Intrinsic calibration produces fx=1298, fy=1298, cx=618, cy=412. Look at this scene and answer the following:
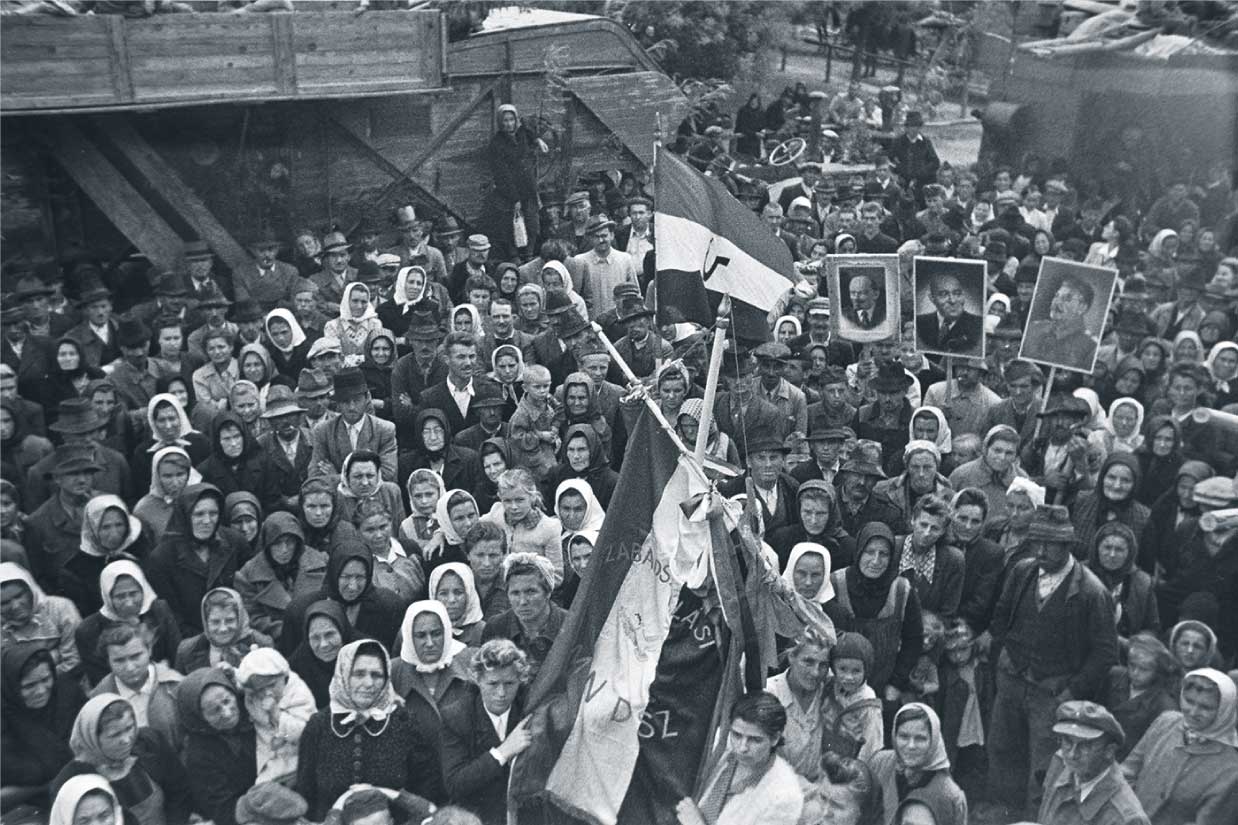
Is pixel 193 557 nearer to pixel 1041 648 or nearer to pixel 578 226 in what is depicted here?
pixel 1041 648

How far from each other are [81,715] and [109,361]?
5.37m

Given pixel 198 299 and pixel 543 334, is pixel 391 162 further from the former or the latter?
pixel 543 334

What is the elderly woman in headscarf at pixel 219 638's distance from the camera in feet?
20.0

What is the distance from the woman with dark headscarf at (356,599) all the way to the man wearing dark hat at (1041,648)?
313 cm

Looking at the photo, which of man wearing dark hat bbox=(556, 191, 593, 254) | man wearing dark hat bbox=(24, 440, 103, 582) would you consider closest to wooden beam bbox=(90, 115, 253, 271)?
man wearing dark hat bbox=(556, 191, 593, 254)

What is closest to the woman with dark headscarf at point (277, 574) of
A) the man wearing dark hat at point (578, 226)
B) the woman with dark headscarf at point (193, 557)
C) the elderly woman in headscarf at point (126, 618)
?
the woman with dark headscarf at point (193, 557)

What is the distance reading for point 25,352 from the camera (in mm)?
9375

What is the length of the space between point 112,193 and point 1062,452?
953 cm

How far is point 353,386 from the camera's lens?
8.64 meters

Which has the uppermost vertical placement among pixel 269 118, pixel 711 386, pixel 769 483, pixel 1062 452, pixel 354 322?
pixel 711 386

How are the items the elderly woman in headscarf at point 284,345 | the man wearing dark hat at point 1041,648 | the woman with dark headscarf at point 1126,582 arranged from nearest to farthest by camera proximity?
the man wearing dark hat at point 1041,648 → the woman with dark headscarf at point 1126,582 → the elderly woman in headscarf at point 284,345

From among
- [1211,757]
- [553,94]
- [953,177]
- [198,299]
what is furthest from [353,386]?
[953,177]

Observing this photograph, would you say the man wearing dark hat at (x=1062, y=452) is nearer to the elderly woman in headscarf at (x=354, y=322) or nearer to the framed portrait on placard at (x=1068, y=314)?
the framed portrait on placard at (x=1068, y=314)

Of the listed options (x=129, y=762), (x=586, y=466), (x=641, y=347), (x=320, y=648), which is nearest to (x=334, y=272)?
(x=641, y=347)
